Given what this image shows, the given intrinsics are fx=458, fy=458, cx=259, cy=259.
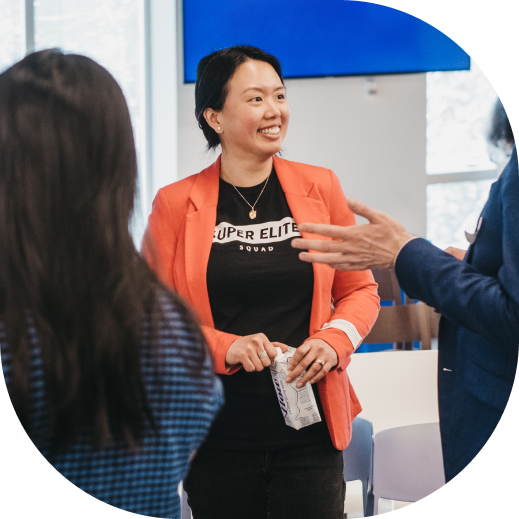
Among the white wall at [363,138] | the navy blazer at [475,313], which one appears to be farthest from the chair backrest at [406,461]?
the white wall at [363,138]

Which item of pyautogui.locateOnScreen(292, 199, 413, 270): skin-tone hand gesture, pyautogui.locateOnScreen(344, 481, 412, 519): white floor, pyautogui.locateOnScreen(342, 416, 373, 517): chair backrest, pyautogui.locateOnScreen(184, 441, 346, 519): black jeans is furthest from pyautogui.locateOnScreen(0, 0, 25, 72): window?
pyautogui.locateOnScreen(344, 481, 412, 519): white floor

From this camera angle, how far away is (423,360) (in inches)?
42.7

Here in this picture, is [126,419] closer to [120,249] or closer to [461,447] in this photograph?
[120,249]

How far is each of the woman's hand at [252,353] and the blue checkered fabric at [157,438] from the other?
0.31ft

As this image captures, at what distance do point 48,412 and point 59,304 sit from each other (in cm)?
18

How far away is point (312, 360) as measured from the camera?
92 centimetres

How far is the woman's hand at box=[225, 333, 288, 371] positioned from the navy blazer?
0.30 m

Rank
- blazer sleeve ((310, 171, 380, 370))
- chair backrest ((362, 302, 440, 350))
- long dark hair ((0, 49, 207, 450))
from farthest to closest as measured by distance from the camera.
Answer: chair backrest ((362, 302, 440, 350))
blazer sleeve ((310, 171, 380, 370))
long dark hair ((0, 49, 207, 450))

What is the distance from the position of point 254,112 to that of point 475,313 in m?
0.56

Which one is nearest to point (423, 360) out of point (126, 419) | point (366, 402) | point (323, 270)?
point (366, 402)

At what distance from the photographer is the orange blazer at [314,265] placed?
926mm

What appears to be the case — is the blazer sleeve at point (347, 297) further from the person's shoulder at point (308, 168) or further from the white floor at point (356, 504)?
the white floor at point (356, 504)

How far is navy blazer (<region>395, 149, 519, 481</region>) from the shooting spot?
0.69 metres

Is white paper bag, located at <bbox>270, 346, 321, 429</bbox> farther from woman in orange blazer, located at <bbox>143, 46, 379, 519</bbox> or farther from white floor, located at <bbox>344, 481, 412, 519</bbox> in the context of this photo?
white floor, located at <bbox>344, 481, 412, 519</bbox>
